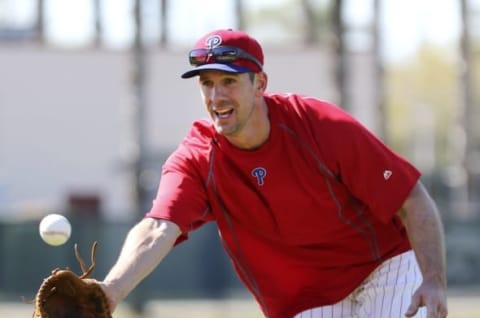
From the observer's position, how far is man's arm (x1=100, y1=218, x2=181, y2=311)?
5652 millimetres

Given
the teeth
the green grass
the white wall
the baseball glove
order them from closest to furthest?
1. the baseball glove
2. the teeth
3. the green grass
4. the white wall

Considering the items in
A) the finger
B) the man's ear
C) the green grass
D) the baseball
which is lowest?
the green grass

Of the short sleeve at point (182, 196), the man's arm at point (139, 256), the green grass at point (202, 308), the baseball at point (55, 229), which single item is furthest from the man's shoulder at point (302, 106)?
the green grass at point (202, 308)

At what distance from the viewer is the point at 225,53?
618 cm

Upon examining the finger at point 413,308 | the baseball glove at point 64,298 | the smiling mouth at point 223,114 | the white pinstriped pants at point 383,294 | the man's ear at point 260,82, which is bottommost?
the white pinstriped pants at point 383,294

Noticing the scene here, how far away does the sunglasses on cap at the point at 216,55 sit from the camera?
20.2 feet

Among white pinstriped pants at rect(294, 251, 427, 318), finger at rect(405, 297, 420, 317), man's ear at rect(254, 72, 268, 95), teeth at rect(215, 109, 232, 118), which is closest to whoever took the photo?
finger at rect(405, 297, 420, 317)

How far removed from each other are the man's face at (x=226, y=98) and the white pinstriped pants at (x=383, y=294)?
1048 millimetres

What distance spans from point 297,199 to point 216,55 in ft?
2.66

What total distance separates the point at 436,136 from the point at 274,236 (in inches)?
2827

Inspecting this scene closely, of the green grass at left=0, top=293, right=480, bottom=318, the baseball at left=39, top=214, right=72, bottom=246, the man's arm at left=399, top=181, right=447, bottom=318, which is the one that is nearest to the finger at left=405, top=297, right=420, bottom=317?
the man's arm at left=399, top=181, right=447, bottom=318

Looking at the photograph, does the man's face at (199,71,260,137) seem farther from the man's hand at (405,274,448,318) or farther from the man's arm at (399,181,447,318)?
the man's hand at (405,274,448,318)

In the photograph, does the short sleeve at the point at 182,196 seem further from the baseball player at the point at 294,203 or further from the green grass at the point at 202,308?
the green grass at the point at 202,308

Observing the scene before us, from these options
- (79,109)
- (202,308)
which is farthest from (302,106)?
(79,109)
